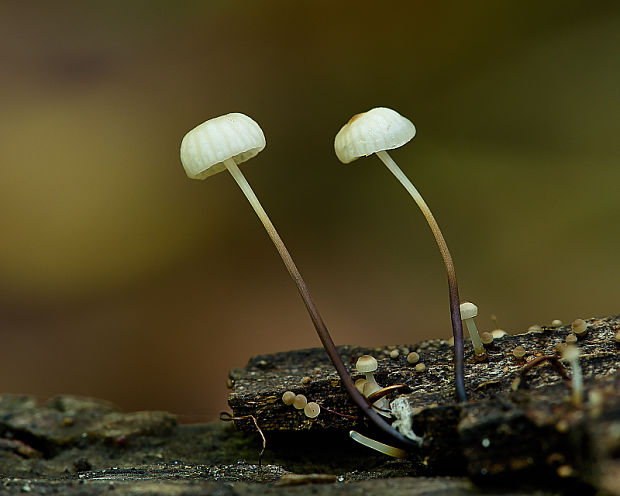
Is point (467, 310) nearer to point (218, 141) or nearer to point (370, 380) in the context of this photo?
point (370, 380)

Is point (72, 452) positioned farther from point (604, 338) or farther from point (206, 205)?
point (206, 205)

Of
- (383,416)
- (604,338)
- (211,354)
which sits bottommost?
(383,416)

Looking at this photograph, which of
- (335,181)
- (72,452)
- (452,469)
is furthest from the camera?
(335,181)

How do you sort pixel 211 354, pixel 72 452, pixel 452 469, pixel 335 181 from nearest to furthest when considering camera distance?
pixel 452 469 < pixel 72 452 < pixel 211 354 < pixel 335 181

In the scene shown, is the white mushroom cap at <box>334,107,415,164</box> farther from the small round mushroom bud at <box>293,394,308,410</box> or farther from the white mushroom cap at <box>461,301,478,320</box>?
the small round mushroom bud at <box>293,394,308,410</box>

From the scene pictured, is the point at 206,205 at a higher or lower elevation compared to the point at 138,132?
lower

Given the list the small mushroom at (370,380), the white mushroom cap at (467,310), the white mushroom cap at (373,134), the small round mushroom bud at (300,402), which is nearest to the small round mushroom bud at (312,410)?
the small round mushroom bud at (300,402)

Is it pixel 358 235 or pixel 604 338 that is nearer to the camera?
pixel 604 338

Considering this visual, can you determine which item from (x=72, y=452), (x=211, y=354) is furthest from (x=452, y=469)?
(x=211, y=354)
